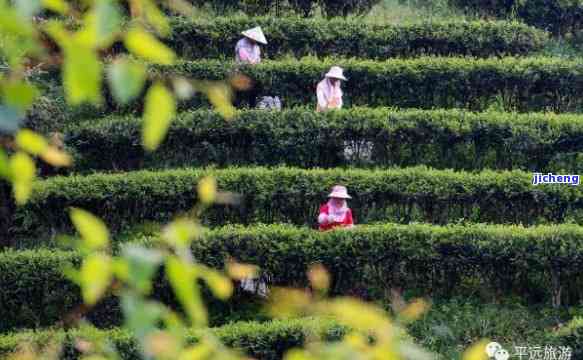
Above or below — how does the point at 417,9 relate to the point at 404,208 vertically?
above

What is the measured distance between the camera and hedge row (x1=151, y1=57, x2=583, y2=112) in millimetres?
14250

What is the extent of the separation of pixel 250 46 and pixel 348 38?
1490 millimetres

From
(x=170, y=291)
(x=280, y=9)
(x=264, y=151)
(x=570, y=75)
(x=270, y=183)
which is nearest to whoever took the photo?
(x=170, y=291)

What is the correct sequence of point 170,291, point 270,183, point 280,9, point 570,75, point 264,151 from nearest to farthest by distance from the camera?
1. point 170,291
2. point 270,183
3. point 264,151
4. point 570,75
5. point 280,9

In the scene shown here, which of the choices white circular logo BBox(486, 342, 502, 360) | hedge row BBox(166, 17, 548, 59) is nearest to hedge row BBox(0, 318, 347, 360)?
white circular logo BBox(486, 342, 502, 360)

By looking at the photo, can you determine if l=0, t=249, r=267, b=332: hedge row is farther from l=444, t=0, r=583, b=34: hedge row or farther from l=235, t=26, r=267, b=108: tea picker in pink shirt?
l=444, t=0, r=583, b=34: hedge row

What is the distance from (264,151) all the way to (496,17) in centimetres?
561

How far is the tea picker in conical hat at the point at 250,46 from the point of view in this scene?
1435 cm

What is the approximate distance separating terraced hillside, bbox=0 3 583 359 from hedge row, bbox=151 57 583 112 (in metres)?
0.02

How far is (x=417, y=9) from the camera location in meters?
17.4

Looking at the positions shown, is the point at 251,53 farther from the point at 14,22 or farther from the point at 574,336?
the point at 14,22

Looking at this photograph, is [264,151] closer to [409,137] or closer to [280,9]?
[409,137]

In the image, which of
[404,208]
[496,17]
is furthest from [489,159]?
[496,17]

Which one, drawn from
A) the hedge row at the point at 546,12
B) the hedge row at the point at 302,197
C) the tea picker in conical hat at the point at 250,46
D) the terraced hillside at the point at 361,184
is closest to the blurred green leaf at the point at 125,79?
the terraced hillside at the point at 361,184
